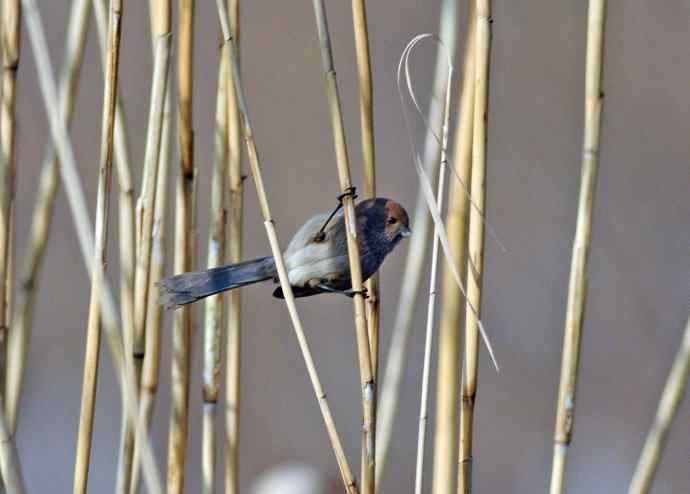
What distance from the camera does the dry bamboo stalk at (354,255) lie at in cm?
85

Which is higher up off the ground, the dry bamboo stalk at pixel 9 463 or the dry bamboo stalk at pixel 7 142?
the dry bamboo stalk at pixel 7 142

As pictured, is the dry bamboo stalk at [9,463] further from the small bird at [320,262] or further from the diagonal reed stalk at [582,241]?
the diagonal reed stalk at [582,241]

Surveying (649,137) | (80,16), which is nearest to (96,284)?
(80,16)

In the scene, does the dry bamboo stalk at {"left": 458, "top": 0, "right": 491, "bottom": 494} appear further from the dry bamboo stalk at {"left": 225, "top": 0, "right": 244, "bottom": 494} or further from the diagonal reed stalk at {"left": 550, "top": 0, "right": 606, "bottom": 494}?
the dry bamboo stalk at {"left": 225, "top": 0, "right": 244, "bottom": 494}

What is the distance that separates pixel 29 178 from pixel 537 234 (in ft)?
3.95

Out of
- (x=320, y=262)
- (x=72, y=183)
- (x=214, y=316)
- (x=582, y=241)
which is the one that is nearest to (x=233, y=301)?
(x=214, y=316)

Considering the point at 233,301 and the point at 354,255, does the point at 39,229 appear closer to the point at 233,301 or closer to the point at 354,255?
the point at 233,301

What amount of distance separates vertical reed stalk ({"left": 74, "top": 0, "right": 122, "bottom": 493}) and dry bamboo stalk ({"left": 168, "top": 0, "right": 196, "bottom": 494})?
0.27 feet

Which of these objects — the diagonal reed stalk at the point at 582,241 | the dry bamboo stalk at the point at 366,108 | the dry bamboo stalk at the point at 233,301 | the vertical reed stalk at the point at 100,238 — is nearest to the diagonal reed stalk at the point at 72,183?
the vertical reed stalk at the point at 100,238

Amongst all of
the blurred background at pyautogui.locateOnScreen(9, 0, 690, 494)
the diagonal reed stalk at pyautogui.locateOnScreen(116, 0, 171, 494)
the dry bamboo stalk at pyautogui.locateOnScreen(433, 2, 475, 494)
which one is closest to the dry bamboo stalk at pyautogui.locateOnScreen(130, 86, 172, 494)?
the diagonal reed stalk at pyautogui.locateOnScreen(116, 0, 171, 494)

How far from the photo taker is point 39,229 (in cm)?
106

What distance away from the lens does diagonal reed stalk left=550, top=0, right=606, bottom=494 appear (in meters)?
0.90

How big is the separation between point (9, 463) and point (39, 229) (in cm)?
25

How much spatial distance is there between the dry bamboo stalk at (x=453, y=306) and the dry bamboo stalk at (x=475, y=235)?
0.01 metres
